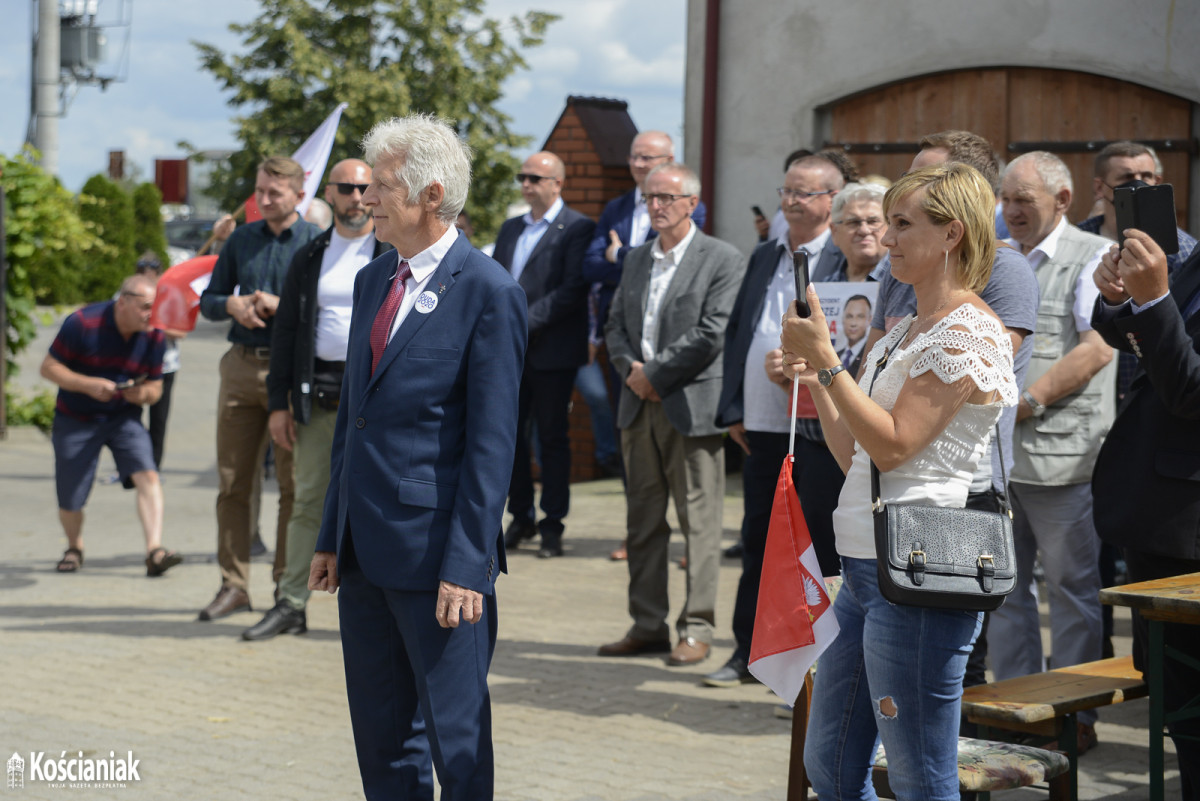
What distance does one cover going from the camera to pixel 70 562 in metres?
8.48

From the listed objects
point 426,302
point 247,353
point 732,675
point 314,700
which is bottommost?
point 314,700

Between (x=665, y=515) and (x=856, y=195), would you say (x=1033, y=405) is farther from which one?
(x=665, y=515)

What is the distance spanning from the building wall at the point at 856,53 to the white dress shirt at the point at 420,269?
708 cm

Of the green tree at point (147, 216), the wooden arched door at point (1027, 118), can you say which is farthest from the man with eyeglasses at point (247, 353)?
the green tree at point (147, 216)

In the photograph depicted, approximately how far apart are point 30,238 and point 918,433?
12269 millimetres

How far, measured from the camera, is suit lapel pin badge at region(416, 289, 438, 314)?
11.8ft

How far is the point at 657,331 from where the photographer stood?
255 inches

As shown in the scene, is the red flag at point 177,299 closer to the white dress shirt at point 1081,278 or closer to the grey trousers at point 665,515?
the grey trousers at point 665,515

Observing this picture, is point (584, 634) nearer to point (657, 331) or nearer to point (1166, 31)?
point (657, 331)

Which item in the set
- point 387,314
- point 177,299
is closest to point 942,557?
point 387,314

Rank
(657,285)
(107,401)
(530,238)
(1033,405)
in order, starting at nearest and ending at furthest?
1. (1033,405)
2. (657,285)
3. (107,401)
4. (530,238)

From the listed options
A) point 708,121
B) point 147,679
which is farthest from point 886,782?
point 708,121

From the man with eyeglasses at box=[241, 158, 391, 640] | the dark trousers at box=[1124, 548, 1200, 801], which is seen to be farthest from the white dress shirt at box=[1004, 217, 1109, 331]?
the man with eyeglasses at box=[241, 158, 391, 640]

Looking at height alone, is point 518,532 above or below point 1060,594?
below
